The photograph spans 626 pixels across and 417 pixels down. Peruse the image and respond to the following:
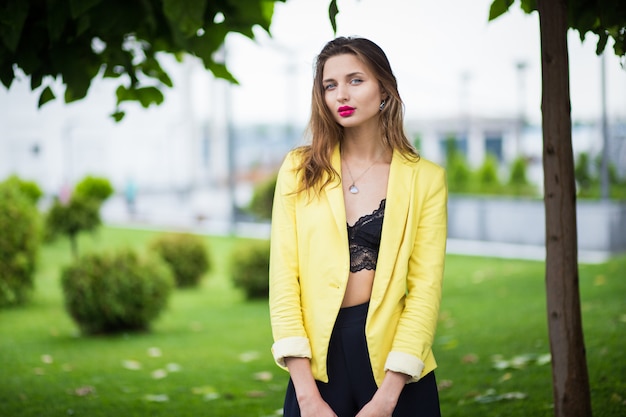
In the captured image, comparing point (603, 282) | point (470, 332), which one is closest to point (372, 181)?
point (470, 332)

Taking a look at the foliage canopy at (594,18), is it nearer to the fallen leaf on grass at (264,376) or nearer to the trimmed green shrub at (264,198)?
the fallen leaf on grass at (264,376)

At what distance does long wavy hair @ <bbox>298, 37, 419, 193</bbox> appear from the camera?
2281 mm

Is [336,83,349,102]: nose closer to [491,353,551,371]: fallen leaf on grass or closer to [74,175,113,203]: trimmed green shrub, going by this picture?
[491,353,551,371]: fallen leaf on grass

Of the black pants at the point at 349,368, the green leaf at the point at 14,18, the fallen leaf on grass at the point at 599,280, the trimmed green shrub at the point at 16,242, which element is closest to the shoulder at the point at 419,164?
the black pants at the point at 349,368

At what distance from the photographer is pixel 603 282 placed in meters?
8.68

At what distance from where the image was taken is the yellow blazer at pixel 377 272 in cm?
220

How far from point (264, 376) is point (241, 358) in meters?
0.95

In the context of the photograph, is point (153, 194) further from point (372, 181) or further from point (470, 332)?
point (372, 181)

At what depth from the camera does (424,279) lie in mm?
2254

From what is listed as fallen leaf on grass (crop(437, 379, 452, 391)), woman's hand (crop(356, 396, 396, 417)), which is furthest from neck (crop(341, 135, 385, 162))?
fallen leaf on grass (crop(437, 379, 452, 391))

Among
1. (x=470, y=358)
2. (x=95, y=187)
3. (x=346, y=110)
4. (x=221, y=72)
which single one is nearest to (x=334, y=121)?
(x=346, y=110)

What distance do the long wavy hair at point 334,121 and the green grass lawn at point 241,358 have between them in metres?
2.12

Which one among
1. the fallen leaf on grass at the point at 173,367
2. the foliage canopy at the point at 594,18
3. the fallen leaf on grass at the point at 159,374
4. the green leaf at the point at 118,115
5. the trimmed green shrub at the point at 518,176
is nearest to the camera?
the foliage canopy at the point at 594,18

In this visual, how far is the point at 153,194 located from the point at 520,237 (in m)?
16.8
